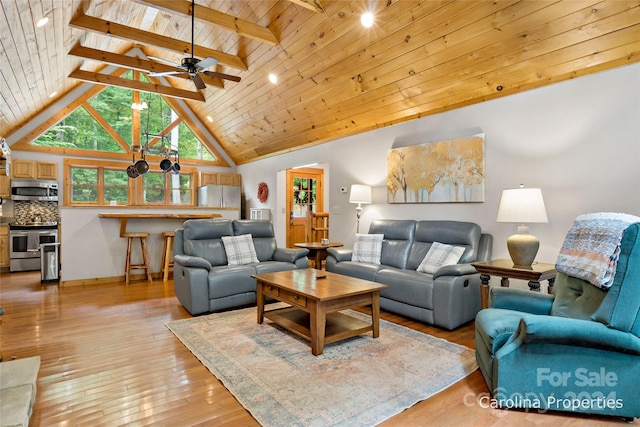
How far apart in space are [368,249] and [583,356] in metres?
2.70

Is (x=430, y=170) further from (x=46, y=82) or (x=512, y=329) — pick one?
(x=46, y=82)

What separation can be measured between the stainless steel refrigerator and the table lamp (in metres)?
6.24

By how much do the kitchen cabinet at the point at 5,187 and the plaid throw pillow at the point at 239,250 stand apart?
5040 mm

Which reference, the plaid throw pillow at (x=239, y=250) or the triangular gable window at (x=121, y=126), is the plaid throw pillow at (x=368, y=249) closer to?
the plaid throw pillow at (x=239, y=250)

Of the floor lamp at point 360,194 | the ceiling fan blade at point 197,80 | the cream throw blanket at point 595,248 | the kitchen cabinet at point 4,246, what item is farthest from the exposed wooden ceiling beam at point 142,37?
the cream throw blanket at point 595,248

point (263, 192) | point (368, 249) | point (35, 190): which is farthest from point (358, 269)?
point (35, 190)

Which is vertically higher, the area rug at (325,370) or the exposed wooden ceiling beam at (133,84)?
the exposed wooden ceiling beam at (133,84)

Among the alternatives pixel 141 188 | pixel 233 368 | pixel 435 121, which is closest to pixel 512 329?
pixel 233 368

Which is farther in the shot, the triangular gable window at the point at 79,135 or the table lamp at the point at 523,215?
the triangular gable window at the point at 79,135

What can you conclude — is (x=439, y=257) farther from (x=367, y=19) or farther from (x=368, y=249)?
(x=367, y=19)

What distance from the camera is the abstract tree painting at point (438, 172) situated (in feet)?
12.9

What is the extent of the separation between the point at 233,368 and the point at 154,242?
402cm

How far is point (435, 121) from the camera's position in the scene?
4359 mm

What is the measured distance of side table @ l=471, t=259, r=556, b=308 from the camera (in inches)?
109
